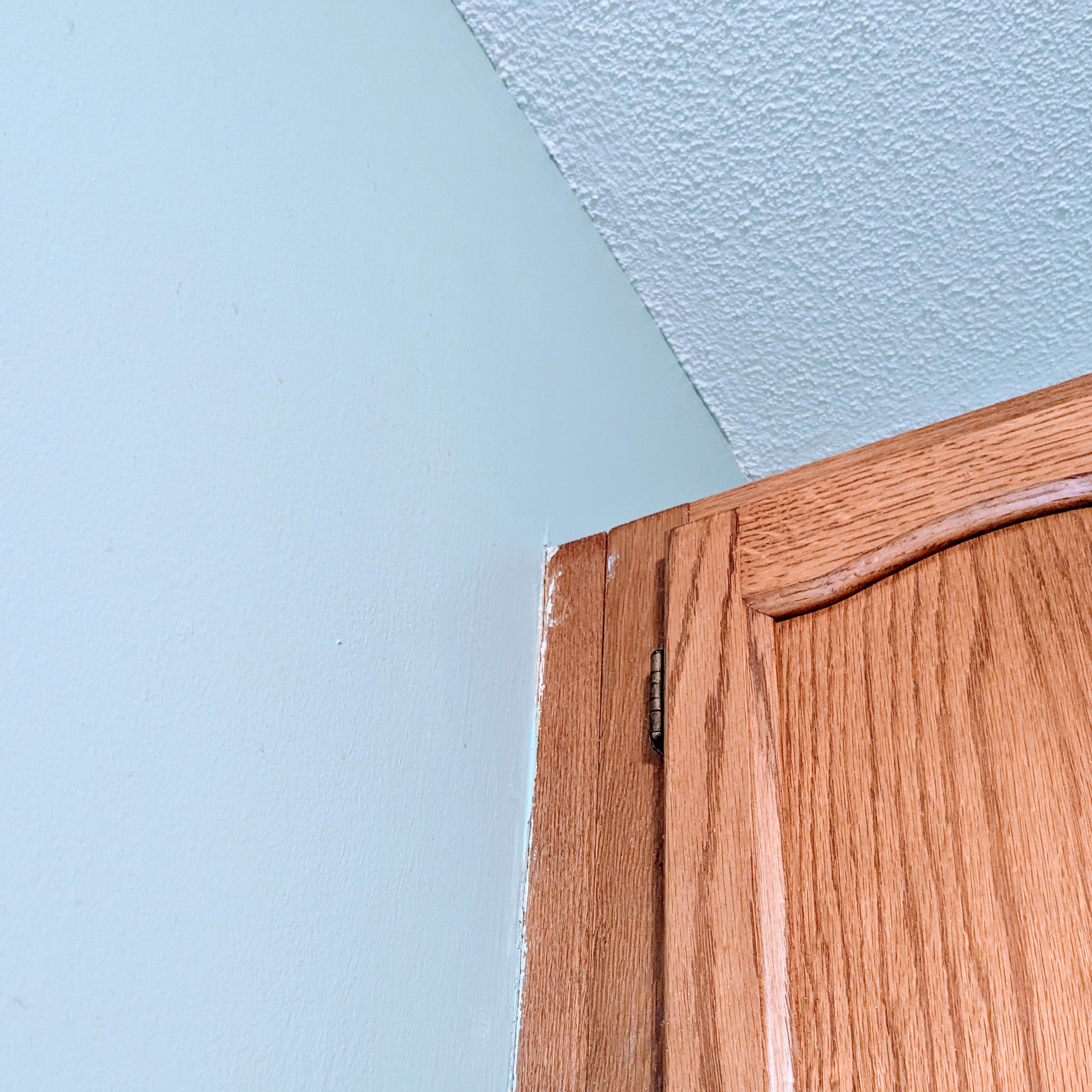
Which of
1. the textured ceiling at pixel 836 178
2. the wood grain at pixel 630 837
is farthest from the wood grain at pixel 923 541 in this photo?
the textured ceiling at pixel 836 178

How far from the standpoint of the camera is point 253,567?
1.76 feet

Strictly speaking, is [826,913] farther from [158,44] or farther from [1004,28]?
[1004,28]

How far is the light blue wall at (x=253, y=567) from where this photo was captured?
0.42 m

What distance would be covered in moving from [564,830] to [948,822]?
26 centimetres

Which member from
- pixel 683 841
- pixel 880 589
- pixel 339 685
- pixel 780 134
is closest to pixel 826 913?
pixel 683 841

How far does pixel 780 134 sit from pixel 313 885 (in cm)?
83

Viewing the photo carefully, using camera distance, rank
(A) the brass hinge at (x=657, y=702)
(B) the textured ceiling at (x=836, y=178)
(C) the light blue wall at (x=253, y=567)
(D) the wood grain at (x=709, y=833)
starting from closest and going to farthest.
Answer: (C) the light blue wall at (x=253, y=567) < (D) the wood grain at (x=709, y=833) < (A) the brass hinge at (x=657, y=702) < (B) the textured ceiling at (x=836, y=178)

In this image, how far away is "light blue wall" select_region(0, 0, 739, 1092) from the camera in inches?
16.6

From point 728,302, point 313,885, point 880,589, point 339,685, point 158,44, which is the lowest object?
point 313,885

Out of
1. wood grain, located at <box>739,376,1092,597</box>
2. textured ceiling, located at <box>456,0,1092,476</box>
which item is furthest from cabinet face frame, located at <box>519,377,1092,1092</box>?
textured ceiling, located at <box>456,0,1092,476</box>

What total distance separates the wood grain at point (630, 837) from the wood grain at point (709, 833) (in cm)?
2

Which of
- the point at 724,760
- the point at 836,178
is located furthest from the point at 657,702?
the point at 836,178

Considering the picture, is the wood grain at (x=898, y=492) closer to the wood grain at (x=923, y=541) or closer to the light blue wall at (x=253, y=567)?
the wood grain at (x=923, y=541)

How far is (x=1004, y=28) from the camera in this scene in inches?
35.8
